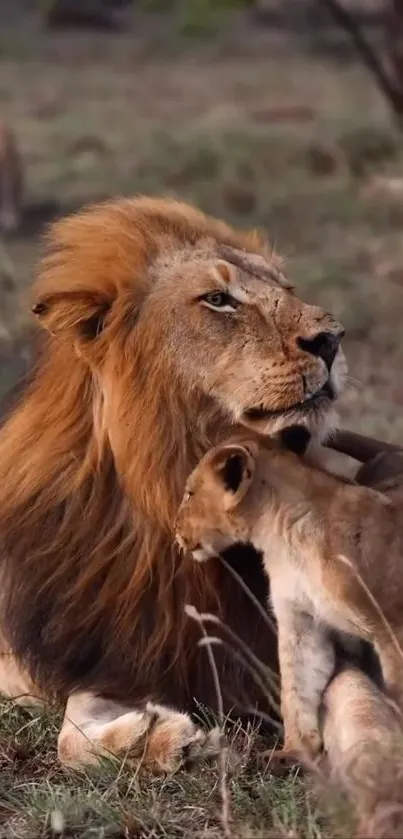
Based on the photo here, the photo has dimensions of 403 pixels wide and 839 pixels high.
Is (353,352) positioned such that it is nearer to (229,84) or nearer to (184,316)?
(184,316)

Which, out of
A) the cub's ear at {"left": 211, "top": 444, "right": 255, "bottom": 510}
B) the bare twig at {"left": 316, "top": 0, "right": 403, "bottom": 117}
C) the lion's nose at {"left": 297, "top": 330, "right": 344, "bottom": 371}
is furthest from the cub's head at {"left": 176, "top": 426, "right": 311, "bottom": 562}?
the bare twig at {"left": 316, "top": 0, "right": 403, "bottom": 117}

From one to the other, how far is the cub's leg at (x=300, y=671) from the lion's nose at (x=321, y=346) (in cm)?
48

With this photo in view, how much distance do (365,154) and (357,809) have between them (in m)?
11.0

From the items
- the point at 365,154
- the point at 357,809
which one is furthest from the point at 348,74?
the point at 357,809

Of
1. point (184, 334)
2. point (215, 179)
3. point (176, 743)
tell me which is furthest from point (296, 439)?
point (215, 179)

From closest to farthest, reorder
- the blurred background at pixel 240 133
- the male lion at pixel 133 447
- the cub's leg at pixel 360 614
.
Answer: the cub's leg at pixel 360 614, the male lion at pixel 133 447, the blurred background at pixel 240 133

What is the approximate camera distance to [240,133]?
14.5m

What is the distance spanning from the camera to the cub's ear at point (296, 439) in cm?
310

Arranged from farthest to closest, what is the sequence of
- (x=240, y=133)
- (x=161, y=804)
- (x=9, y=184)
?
1. (x=240, y=133)
2. (x=9, y=184)
3. (x=161, y=804)

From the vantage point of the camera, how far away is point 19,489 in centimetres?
322

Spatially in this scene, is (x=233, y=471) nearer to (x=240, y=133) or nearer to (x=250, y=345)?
(x=250, y=345)

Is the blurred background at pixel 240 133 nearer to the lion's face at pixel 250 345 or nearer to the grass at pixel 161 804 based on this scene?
the lion's face at pixel 250 345

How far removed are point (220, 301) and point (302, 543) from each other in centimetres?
51

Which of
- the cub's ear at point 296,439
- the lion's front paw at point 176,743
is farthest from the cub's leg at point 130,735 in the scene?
the cub's ear at point 296,439
